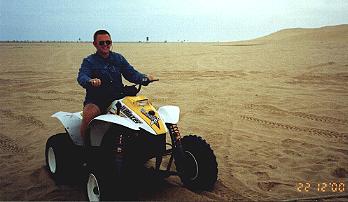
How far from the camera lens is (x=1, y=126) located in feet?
25.6

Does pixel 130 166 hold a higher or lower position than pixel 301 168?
higher

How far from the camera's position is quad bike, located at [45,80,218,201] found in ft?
12.6

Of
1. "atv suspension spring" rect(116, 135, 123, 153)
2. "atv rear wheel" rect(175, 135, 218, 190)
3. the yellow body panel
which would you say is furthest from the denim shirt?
"atv rear wheel" rect(175, 135, 218, 190)

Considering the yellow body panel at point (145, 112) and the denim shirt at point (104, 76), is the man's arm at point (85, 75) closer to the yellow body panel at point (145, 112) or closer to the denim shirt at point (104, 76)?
the denim shirt at point (104, 76)

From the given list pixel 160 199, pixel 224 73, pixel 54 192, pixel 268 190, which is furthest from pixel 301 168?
pixel 224 73

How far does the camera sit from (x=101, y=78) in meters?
4.49

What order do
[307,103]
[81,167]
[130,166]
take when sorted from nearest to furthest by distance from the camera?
[130,166] → [81,167] → [307,103]

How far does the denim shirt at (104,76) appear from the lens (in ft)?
14.3

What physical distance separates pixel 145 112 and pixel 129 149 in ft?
1.52

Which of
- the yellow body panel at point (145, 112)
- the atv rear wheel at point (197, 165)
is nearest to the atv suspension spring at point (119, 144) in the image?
the yellow body panel at point (145, 112)

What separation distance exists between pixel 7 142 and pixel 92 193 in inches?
133

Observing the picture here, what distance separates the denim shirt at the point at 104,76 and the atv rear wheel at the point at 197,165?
1.07 metres

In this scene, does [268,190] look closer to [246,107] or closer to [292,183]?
[292,183]
